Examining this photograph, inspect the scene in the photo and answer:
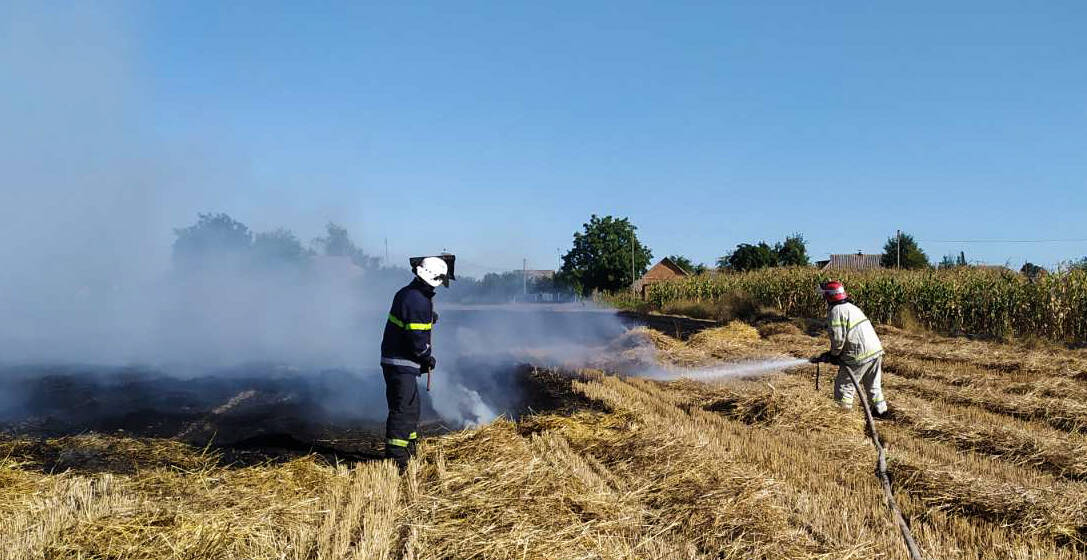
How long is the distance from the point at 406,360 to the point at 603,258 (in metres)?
63.6

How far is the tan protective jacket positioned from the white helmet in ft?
15.4

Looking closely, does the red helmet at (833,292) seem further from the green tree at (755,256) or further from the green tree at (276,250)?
the green tree at (755,256)

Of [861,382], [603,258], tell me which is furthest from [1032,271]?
[603,258]

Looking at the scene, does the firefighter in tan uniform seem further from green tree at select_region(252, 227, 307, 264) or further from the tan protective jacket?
green tree at select_region(252, 227, 307, 264)

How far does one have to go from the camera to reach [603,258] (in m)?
69.7

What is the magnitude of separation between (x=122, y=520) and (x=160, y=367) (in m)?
12.3

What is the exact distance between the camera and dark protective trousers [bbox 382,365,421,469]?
6379 mm

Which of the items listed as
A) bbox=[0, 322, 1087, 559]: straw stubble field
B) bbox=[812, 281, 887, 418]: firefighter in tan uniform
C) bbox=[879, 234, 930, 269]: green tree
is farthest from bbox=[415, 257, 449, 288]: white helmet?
bbox=[879, 234, 930, 269]: green tree

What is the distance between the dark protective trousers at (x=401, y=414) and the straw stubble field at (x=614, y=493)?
18 cm

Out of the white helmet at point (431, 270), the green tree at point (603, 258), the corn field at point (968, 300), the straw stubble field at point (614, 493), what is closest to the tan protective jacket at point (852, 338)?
the straw stubble field at point (614, 493)

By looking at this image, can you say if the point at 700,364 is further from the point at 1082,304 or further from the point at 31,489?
the point at 31,489

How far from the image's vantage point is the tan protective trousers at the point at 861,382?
8352 mm

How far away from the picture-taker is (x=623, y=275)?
223ft

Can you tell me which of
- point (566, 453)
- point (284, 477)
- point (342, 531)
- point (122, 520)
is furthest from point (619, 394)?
point (122, 520)
